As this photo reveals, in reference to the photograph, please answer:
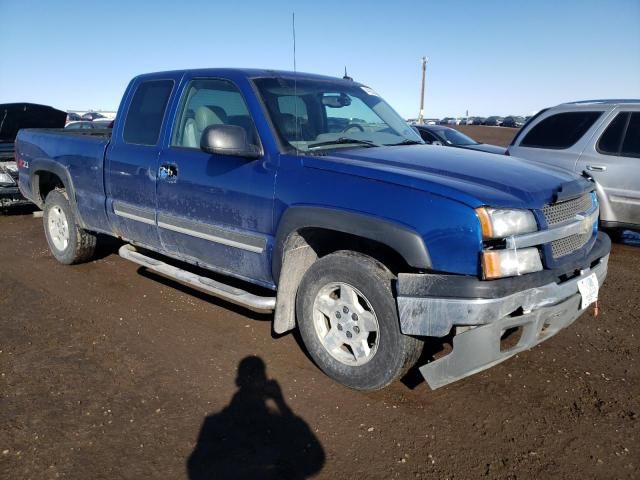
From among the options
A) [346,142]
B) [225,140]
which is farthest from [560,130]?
[225,140]

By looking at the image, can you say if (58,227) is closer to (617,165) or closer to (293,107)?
(293,107)

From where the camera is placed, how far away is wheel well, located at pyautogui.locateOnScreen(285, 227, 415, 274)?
298 centimetres

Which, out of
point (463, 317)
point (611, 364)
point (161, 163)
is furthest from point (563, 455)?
point (161, 163)

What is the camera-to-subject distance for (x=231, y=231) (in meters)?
3.51

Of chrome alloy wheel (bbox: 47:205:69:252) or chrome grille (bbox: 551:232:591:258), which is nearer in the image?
chrome grille (bbox: 551:232:591:258)

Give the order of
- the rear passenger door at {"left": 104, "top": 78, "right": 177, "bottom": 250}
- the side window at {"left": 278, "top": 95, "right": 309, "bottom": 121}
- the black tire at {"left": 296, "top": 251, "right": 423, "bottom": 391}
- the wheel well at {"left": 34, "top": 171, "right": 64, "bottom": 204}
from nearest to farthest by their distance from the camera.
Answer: the black tire at {"left": 296, "top": 251, "right": 423, "bottom": 391} → the side window at {"left": 278, "top": 95, "right": 309, "bottom": 121} → the rear passenger door at {"left": 104, "top": 78, "right": 177, "bottom": 250} → the wheel well at {"left": 34, "top": 171, "right": 64, "bottom": 204}

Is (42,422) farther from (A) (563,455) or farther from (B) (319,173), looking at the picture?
(A) (563,455)

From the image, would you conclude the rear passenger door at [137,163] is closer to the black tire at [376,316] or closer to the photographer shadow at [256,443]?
the black tire at [376,316]

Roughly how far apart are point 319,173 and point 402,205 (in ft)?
2.01

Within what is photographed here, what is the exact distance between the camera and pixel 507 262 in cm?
251

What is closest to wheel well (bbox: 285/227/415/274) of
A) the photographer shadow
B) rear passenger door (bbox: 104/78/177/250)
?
the photographer shadow

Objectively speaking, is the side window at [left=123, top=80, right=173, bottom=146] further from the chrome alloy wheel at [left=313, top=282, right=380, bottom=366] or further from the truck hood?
the chrome alloy wheel at [left=313, top=282, right=380, bottom=366]

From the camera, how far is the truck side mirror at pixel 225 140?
10.3 feet

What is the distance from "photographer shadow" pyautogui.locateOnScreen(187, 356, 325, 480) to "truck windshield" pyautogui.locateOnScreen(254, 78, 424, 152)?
5.30 ft
